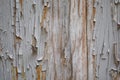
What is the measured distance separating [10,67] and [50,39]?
204mm

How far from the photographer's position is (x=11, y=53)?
→ 1057mm

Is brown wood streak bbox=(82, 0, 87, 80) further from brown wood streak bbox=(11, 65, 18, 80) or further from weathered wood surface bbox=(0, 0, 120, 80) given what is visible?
brown wood streak bbox=(11, 65, 18, 80)

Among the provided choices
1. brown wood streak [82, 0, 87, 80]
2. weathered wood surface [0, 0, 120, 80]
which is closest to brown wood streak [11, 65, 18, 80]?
weathered wood surface [0, 0, 120, 80]

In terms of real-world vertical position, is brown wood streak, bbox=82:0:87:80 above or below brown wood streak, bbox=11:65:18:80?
above

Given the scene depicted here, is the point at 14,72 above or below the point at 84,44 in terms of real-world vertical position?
below

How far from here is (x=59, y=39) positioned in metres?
1.04

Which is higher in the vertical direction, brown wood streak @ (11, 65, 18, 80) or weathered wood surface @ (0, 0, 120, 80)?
weathered wood surface @ (0, 0, 120, 80)

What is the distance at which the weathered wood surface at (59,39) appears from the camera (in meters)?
1.03

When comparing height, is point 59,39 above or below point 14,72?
above

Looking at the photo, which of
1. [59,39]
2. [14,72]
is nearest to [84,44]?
[59,39]

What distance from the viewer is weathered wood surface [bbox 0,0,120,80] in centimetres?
103

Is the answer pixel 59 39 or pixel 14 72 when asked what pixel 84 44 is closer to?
pixel 59 39

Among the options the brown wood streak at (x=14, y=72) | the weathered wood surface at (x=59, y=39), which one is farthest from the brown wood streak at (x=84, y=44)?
the brown wood streak at (x=14, y=72)

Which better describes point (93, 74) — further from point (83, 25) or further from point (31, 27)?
point (31, 27)
